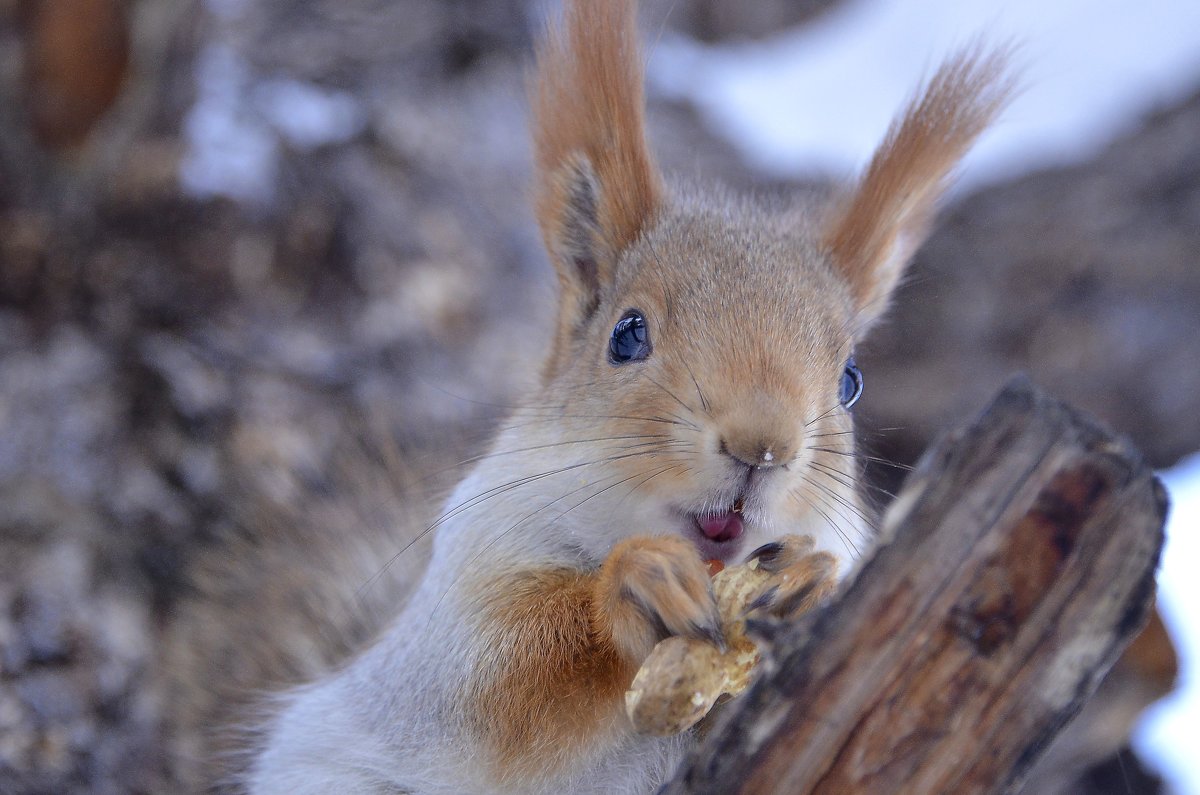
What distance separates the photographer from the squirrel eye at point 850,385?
158 cm

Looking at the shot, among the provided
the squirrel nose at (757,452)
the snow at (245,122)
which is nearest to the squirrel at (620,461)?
the squirrel nose at (757,452)

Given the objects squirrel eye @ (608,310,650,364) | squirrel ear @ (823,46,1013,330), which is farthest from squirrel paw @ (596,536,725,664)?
squirrel ear @ (823,46,1013,330)

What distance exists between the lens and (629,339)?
155cm

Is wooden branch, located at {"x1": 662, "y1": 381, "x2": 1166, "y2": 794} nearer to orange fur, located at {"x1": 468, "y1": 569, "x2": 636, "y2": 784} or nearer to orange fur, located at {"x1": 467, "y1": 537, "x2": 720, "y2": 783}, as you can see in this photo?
orange fur, located at {"x1": 467, "y1": 537, "x2": 720, "y2": 783}

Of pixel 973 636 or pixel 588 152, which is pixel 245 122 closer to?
pixel 588 152

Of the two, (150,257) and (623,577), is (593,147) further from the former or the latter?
(150,257)

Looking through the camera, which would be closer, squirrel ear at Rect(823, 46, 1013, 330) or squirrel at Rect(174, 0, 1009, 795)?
squirrel at Rect(174, 0, 1009, 795)

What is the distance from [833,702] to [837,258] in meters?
1.07

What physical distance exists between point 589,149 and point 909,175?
21.4 inches

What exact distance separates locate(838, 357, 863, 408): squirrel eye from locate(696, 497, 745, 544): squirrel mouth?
0.34m

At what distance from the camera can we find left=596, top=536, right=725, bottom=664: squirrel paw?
3.63ft

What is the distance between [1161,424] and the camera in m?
2.57

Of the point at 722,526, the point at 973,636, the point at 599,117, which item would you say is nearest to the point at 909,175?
the point at 599,117

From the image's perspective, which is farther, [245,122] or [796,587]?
[245,122]
